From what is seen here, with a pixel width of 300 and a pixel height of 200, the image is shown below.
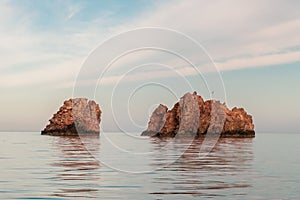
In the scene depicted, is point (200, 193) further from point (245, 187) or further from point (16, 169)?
point (16, 169)

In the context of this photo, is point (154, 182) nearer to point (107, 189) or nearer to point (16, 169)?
point (107, 189)

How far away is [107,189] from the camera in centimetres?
2780

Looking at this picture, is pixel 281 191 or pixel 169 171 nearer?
pixel 281 191

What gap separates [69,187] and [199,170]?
1472cm

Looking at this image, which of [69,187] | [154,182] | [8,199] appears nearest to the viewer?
[8,199]

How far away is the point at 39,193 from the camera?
26.2 metres

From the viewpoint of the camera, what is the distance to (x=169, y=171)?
39094 millimetres

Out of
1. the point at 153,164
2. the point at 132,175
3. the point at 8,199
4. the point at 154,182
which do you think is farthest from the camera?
the point at 153,164

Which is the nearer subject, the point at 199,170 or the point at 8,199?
the point at 8,199

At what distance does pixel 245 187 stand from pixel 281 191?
2.34 m

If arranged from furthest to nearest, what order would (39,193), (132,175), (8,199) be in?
(132,175), (39,193), (8,199)

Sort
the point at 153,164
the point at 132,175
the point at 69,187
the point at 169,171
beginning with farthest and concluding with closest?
the point at 153,164 → the point at 169,171 → the point at 132,175 → the point at 69,187

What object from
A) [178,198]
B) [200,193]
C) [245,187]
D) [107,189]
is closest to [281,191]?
[245,187]

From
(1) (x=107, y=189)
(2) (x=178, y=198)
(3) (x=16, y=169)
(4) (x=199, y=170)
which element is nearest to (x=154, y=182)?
(1) (x=107, y=189)
